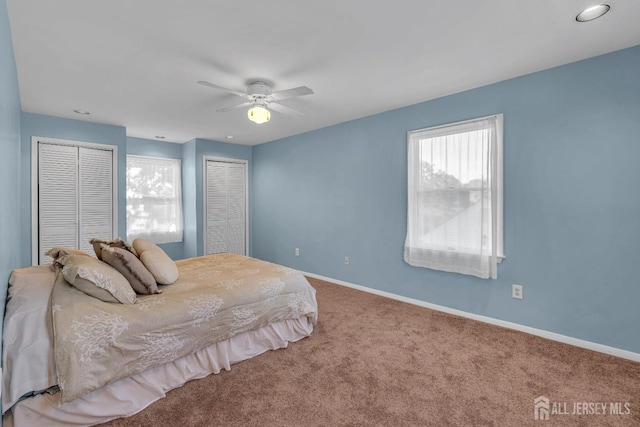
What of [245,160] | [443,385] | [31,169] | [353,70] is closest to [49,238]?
[31,169]

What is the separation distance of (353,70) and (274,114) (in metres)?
1.63

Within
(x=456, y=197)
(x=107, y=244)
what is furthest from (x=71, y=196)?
(x=456, y=197)

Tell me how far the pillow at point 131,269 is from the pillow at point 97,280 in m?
0.10

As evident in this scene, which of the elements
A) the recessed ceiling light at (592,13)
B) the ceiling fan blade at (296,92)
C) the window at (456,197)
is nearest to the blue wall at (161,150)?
the ceiling fan blade at (296,92)

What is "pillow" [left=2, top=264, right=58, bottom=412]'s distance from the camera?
59.1 inches

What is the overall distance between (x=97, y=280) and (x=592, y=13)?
11.7 ft

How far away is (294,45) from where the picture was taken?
2.30 m

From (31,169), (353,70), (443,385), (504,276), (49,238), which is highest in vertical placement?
(353,70)

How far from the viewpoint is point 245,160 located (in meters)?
6.16

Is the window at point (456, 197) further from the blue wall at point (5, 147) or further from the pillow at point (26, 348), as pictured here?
the blue wall at point (5, 147)

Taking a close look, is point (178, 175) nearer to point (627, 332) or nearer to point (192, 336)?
point (192, 336)

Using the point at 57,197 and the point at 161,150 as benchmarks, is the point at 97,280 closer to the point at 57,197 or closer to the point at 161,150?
the point at 57,197

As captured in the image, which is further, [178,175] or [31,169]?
[178,175]

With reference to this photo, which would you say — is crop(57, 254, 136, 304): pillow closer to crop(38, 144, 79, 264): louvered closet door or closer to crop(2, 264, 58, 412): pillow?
crop(2, 264, 58, 412): pillow
